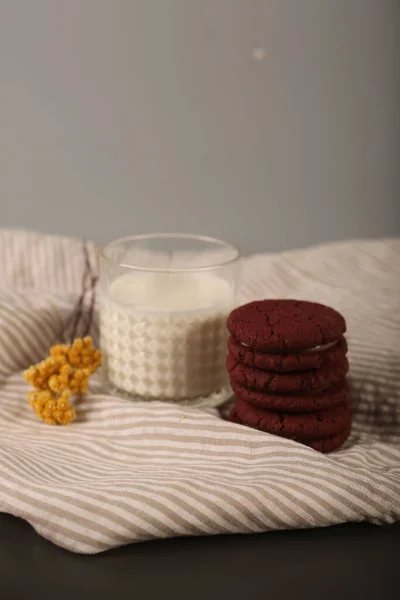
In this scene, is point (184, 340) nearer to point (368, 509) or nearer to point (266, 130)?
point (368, 509)

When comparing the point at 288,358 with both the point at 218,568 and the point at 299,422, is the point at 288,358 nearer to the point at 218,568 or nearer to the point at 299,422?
the point at 299,422

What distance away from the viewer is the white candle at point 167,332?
865mm

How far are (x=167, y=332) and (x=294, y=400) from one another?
0.53 ft

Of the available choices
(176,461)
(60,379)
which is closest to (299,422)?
(176,461)

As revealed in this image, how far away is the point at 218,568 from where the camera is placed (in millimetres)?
622

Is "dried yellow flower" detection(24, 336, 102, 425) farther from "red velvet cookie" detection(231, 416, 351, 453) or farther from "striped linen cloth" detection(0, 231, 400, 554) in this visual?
"red velvet cookie" detection(231, 416, 351, 453)

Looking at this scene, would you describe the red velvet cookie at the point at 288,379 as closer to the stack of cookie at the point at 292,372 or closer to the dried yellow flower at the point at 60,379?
the stack of cookie at the point at 292,372

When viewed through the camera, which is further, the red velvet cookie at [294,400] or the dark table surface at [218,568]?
the red velvet cookie at [294,400]

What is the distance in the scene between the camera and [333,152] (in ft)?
4.89

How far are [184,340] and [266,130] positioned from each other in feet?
2.38

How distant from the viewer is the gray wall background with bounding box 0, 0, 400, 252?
4.71 ft

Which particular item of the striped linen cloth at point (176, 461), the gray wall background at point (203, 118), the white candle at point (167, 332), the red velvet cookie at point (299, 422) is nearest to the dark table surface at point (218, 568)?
the striped linen cloth at point (176, 461)

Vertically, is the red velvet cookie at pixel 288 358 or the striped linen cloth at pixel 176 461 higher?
the red velvet cookie at pixel 288 358

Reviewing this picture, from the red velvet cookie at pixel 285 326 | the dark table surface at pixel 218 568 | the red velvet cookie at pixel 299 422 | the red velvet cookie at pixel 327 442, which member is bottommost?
the dark table surface at pixel 218 568
